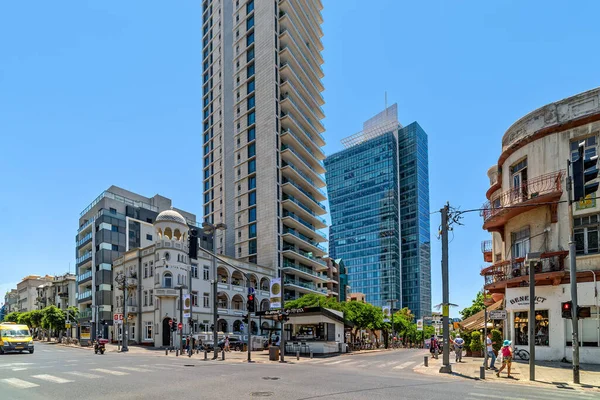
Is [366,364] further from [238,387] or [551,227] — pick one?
[238,387]

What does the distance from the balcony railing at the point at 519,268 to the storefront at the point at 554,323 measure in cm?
98

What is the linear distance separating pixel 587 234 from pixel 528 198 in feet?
11.4

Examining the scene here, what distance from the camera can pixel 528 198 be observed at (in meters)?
25.2

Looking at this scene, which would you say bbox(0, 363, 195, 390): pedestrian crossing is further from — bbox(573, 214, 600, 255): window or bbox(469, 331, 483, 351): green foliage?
bbox(469, 331, 483, 351): green foliage

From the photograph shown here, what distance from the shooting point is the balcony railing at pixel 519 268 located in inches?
919

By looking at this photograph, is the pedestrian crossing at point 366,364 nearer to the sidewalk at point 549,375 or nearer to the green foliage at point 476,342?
the sidewalk at point 549,375

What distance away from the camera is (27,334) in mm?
33781

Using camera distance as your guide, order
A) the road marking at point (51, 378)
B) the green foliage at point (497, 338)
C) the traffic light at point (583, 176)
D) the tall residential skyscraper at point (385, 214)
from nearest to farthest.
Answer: the traffic light at point (583, 176) < the road marking at point (51, 378) < the green foliage at point (497, 338) < the tall residential skyscraper at point (385, 214)

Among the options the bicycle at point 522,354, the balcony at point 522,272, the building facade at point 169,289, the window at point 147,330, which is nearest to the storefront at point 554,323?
the bicycle at point 522,354

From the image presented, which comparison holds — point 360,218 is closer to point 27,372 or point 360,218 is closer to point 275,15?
point 275,15

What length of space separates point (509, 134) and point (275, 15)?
189 feet

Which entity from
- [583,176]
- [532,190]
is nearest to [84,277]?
[532,190]

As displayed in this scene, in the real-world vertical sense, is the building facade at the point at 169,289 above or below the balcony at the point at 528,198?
below

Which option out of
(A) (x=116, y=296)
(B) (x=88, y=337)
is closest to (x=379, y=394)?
(B) (x=88, y=337)
